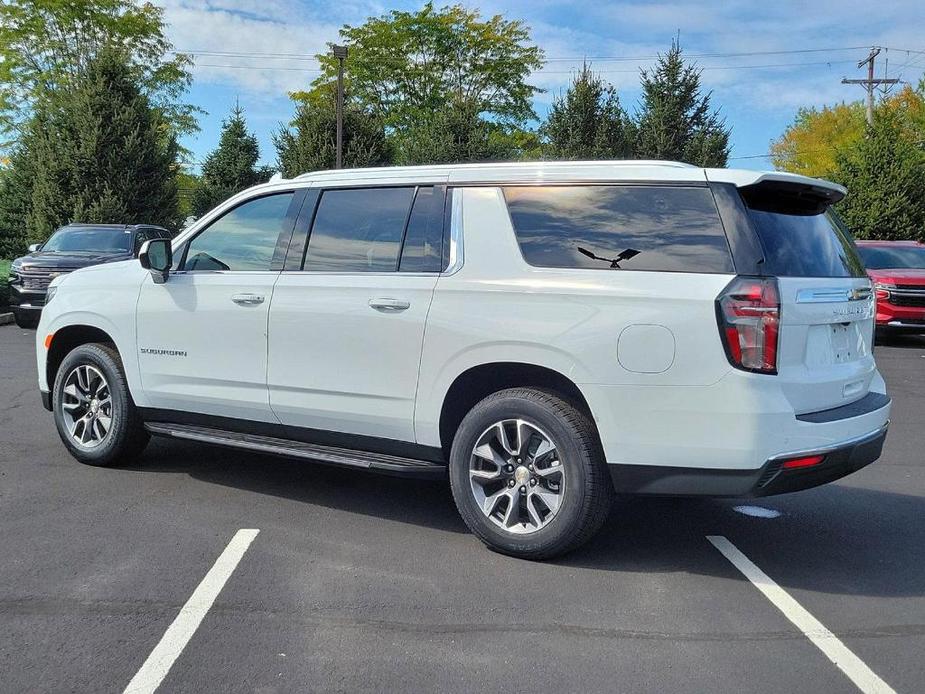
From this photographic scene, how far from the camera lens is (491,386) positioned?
4.43m

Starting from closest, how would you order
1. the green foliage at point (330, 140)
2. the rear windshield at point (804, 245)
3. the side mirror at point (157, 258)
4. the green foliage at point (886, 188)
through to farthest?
the rear windshield at point (804, 245), the side mirror at point (157, 258), the green foliage at point (886, 188), the green foliage at point (330, 140)

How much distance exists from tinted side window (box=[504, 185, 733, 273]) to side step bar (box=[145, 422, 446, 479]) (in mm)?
1235

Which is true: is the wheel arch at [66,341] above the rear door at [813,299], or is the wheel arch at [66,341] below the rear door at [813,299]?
below

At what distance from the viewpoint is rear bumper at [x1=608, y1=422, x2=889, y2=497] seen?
374 centimetres

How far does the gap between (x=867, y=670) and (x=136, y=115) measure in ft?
90.3

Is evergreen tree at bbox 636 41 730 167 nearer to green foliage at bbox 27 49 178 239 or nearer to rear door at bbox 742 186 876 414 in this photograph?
green foliage at bbox 27 49 178 239

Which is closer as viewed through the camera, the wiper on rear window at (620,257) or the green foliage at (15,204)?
the wiper on rear window at (620,257)

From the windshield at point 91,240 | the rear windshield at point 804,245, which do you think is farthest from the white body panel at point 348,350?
the windshield at point 91,240

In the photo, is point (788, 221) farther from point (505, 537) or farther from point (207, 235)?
point (207, 235)

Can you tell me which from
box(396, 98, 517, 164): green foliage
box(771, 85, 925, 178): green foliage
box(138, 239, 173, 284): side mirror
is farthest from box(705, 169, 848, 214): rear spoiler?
box(771, 85, 925, 178): green foliage

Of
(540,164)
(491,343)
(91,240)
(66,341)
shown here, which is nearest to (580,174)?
(540,164)

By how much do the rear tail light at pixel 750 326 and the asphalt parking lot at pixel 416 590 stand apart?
107 cm

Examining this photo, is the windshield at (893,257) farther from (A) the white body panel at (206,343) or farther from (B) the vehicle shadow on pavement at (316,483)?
(A) the white body panel at (206,343)

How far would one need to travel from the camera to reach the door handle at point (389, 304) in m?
4.46
